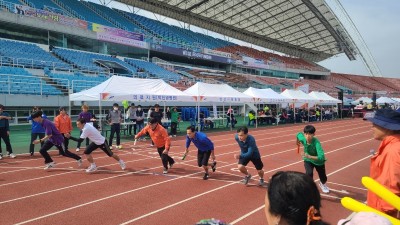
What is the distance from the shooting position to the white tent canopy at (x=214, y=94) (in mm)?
17922

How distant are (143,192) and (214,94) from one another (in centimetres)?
1299

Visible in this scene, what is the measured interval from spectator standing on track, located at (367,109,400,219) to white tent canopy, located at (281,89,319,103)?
965 inches

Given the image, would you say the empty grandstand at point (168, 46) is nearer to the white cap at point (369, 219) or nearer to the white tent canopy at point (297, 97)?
the white tent canopy at point (297, 97)

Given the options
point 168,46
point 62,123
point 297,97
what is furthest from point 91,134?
point 168,46

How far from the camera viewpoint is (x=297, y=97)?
2761 cm

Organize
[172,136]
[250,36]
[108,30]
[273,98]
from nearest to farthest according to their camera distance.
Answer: [172,136]
[273,98]
[108,30]
[250,36]

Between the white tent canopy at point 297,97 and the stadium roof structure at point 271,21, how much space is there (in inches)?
792

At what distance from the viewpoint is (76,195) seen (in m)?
6.14

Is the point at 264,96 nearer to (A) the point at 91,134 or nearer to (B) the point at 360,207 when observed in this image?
(A) the point at 91,134

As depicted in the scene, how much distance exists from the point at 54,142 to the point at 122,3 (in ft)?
123

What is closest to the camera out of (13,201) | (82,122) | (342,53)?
(13,201)

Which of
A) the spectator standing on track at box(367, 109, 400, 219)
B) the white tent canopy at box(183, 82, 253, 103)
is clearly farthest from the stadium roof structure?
the spectator standing on track at box(367, 109, 400, 219)

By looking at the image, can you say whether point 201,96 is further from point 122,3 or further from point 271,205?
point 122,3

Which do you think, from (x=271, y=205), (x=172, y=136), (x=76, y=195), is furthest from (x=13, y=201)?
(x=172, y=136)
